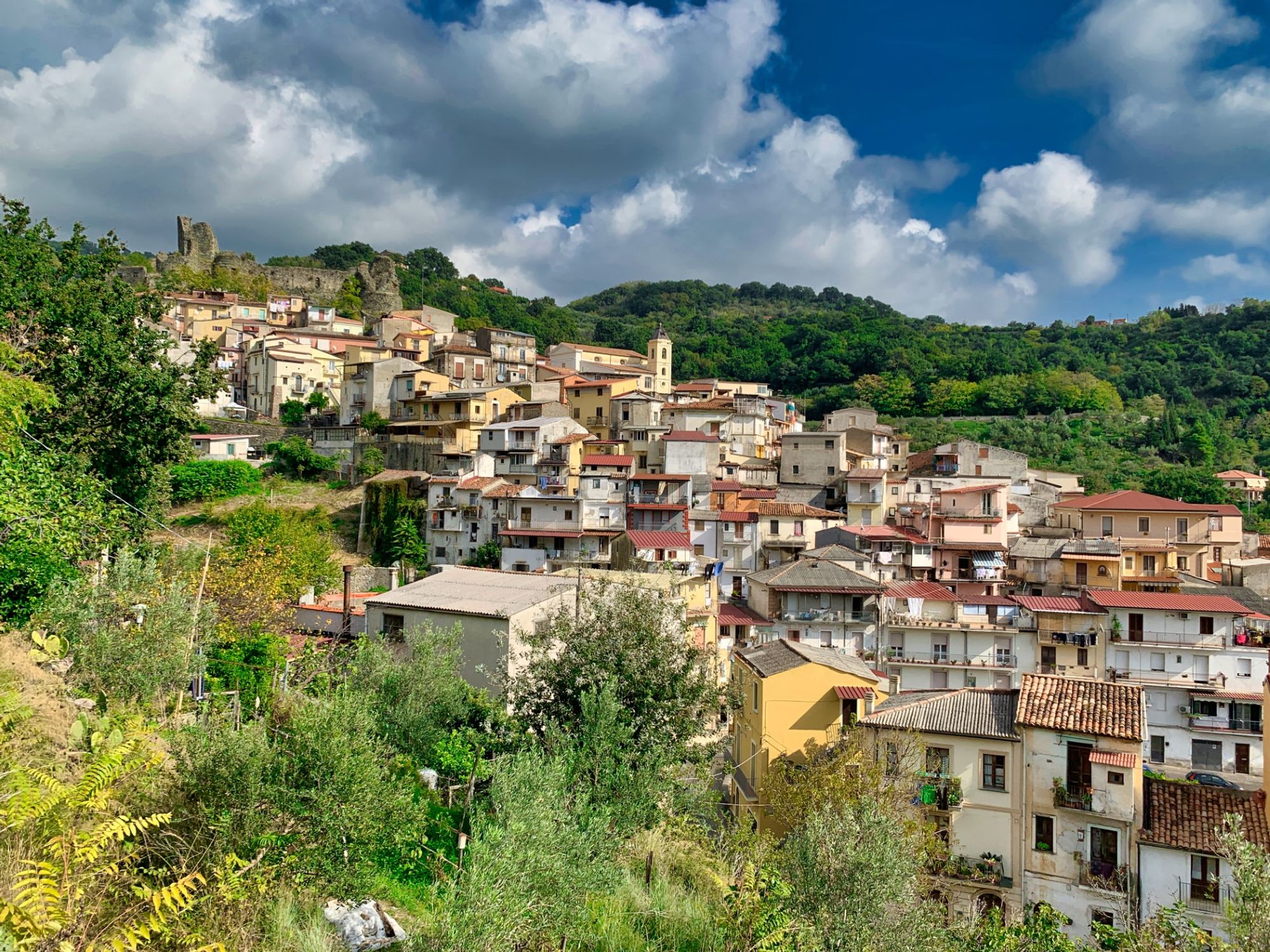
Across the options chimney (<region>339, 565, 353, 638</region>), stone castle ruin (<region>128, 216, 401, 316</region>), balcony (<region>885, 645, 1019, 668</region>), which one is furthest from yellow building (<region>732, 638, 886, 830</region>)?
stone castle ruin (<region>128, 216, 401, 316</region>)

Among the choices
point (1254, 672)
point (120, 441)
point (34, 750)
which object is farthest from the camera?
point (1254, 672)

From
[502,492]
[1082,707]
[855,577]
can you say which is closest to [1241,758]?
[855,577]

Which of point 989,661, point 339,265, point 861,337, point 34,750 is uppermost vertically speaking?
point 339,265

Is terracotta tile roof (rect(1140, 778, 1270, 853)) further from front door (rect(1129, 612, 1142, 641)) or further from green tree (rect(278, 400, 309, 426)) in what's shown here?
green tree (rect(278, 400, 309, 426))

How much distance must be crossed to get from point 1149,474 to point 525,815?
6524 centimetres

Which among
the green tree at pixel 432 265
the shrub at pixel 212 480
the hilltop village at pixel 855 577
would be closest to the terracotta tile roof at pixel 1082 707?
the hilltop village at pixel 855 577

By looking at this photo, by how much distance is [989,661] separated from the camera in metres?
36.1

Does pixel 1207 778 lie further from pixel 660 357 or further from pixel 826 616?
pixel 660 357

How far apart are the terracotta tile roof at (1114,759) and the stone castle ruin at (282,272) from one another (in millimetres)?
82262

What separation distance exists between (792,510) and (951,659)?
11.8 m

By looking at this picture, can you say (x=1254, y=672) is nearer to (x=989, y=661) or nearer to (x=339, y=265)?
(x=989, y=661)

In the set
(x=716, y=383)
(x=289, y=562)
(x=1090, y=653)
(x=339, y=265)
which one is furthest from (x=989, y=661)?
(x=339, y=265)

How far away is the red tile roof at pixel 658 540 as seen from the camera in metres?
36.4

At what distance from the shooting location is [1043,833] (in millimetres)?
19297
